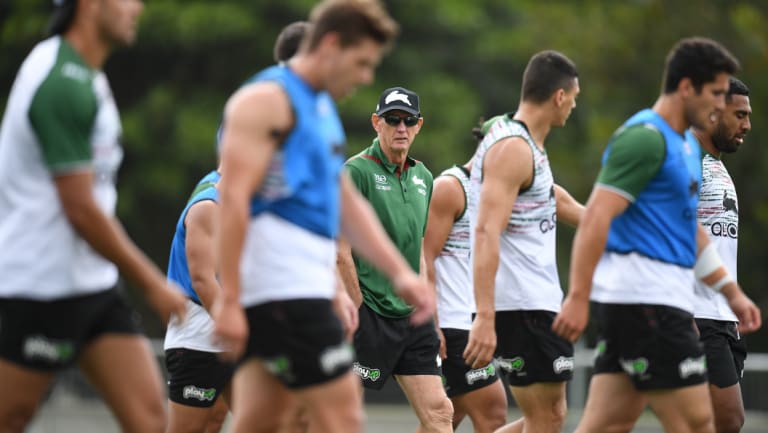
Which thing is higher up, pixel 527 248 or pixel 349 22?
pixel 349 22

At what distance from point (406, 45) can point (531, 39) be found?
4.26 meters

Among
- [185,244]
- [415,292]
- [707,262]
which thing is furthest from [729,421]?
[415,292]

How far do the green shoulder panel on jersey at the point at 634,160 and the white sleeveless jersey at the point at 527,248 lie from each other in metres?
1.62

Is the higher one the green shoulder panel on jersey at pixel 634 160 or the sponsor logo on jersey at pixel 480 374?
the green shoulder panel on jersey at pixel 634 160

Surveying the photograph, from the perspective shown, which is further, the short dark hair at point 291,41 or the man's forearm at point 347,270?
the man's forearm at point 347,270

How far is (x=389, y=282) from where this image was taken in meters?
9.59

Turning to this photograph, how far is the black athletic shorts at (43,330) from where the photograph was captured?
5.80 metres

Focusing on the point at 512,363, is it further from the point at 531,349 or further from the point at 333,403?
the point at 333,403

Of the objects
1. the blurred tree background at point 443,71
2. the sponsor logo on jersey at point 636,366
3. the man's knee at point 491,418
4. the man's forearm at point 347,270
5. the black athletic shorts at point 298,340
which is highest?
the black athletic shorts at point 298,340

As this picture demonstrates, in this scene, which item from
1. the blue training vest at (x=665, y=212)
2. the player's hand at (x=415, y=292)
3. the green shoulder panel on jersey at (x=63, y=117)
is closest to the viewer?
the green shoulder panel on jersey at (x=63, y=117)

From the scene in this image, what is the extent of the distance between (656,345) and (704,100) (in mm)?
1281

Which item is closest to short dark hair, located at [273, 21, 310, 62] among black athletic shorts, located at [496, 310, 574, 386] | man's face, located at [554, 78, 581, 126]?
man's face, located at [554, 78, 581, 126]

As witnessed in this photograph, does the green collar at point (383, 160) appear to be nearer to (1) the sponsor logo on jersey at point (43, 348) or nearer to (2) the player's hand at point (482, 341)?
(2) the player's hand at point (482, 341)

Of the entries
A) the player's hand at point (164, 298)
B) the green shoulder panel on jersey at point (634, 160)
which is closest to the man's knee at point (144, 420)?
the player's hand at point (164, 298)
